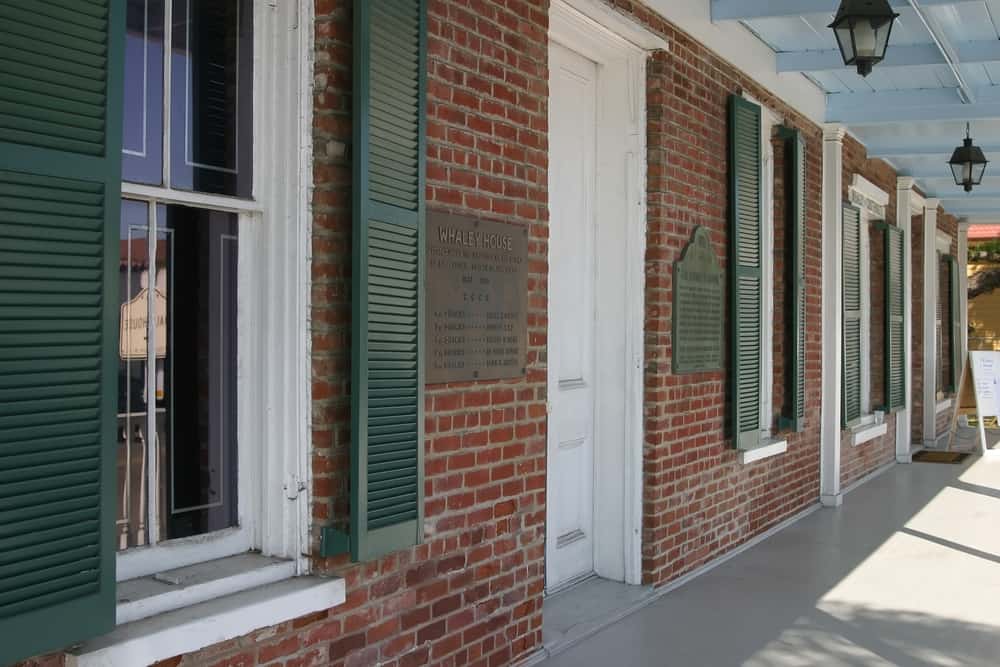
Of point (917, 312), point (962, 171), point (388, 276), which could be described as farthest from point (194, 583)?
point (917, 312)

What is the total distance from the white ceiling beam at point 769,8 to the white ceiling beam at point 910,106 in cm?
220

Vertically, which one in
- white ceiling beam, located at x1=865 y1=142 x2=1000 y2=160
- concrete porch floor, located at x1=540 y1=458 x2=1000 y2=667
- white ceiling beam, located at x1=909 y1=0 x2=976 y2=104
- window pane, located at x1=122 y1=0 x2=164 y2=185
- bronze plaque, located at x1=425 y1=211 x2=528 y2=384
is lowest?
concrete porch floor, located at x1=540 y1=458 x2=1000 y2=667

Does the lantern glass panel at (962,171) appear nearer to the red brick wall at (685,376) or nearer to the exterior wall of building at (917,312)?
the red brick wall at (685,376)

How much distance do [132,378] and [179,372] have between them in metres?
0.17

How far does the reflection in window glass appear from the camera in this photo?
2.68 metres

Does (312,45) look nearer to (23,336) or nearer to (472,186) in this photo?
(472,186)

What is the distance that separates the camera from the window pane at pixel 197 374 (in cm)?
279

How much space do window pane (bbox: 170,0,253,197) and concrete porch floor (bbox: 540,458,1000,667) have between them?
2.45 m

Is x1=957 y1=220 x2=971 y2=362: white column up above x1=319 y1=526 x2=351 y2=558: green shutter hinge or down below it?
above

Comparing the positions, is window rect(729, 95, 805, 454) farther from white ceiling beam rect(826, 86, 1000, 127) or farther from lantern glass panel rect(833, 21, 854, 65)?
lantern glass panel rect(833, 21, 854, 65)

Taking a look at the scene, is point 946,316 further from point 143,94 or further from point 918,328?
point 143,94

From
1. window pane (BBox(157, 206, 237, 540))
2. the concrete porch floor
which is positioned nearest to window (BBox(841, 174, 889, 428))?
the concrete porch floor

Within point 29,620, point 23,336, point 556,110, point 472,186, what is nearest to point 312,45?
point 472,186

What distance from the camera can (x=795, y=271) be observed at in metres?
7.48
